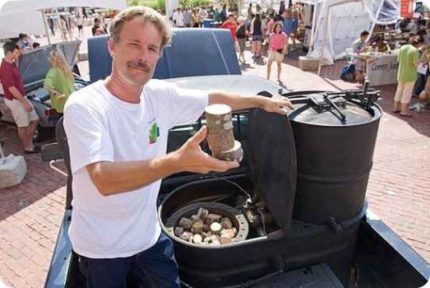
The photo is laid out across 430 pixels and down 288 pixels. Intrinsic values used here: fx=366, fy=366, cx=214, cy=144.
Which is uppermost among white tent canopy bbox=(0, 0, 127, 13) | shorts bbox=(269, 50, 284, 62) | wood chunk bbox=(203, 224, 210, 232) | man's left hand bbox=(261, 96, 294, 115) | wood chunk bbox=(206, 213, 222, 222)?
white tent canopy bbox=(0, 0, 127, 13)

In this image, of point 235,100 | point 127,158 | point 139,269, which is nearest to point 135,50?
point 127,158

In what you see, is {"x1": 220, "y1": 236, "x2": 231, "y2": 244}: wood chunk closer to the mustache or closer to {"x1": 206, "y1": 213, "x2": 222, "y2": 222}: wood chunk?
{"x1": 206, "y1": 213, "x2": 222, "y2": 222}: wood chunk

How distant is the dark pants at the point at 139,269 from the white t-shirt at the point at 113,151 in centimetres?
6

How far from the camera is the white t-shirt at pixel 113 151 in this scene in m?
1.65

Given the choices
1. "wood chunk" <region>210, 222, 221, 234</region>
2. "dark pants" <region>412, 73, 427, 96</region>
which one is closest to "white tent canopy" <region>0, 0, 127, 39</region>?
"wood chunk" <region>210, 222, 221, 234</region>

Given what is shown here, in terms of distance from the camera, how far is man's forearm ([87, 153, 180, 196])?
1540 millimetres

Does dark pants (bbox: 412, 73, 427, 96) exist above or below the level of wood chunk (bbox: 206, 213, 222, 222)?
below

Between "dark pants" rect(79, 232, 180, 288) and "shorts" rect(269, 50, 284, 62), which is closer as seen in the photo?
"dark pants" rect(79, 232, 180, 288)

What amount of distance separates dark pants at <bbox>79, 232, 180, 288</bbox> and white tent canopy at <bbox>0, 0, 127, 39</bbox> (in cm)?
724

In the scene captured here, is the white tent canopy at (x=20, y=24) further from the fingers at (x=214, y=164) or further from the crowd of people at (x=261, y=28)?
the fingers at (x=214, y=164)

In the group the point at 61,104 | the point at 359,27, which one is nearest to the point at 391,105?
the point at 359,27

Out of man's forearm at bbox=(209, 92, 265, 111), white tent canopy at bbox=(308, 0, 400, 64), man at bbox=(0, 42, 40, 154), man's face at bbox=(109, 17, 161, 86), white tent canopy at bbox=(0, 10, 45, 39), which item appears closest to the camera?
man's face at bbox=(109, 17, 161, 86)

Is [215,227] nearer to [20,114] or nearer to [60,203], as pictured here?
[60,203]

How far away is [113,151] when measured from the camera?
1742mm
